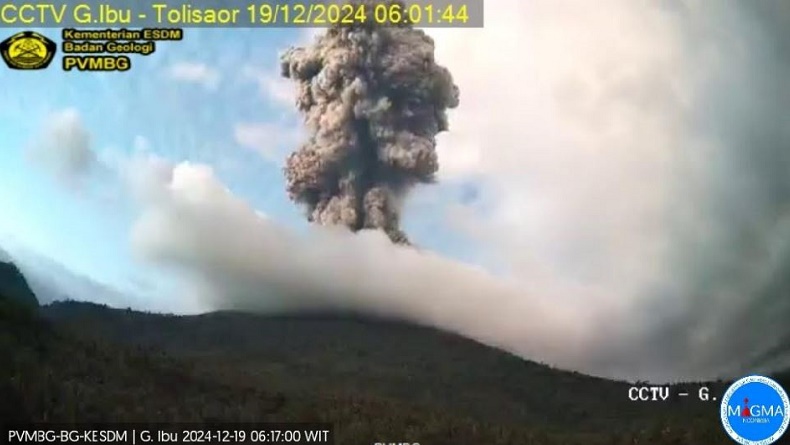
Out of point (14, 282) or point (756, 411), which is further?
point (14, 282)

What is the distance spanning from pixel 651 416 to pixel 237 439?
2408 cm

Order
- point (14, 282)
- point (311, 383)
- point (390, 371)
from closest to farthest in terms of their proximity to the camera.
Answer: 1. point (311, 383)
2. point (14, 282)
3. point (390, 371)

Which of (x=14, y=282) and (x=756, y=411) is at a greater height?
(x=14, y=282)

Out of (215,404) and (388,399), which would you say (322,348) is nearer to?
(388,399)

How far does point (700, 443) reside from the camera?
127 feet

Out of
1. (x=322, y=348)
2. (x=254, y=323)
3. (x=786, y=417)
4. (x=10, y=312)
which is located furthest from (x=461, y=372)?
(x=786, y=417)

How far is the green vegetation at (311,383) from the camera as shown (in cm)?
4419
